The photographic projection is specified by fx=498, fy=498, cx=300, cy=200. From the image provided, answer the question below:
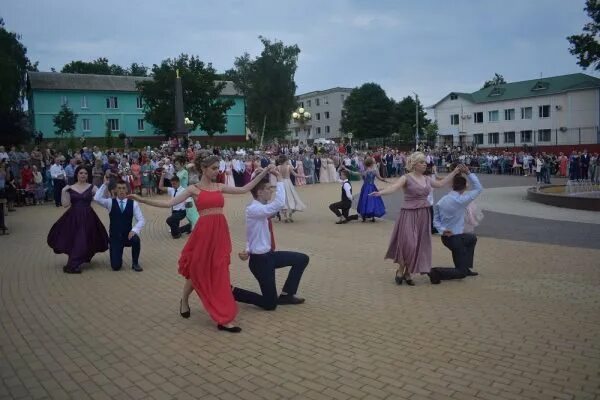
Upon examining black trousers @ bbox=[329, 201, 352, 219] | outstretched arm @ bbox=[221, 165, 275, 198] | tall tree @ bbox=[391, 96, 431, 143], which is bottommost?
black trousers @ bbox=[329, 201, 352, 219]

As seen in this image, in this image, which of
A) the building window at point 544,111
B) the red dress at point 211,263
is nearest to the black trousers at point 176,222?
the red dress at point 211,263

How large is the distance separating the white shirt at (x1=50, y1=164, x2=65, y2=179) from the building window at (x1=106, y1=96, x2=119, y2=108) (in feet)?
151

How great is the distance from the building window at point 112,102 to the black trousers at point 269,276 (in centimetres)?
6339

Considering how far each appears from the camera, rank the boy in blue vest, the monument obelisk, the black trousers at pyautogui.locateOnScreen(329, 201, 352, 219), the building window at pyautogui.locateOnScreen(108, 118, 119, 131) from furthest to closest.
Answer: the building window at pyautogui.locateOnScreen(108, 118, 119, 131), the monument obelisk, the black trousers at pyautogui.locateOnScreen(329, 201, 352, 219), the boy in blue vest

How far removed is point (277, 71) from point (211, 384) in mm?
65004

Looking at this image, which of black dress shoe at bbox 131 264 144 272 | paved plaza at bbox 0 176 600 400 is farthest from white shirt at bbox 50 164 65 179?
black dress shoe at bbox 131 264 144 272

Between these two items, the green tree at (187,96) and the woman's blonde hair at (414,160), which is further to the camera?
the green tree at (187,96)

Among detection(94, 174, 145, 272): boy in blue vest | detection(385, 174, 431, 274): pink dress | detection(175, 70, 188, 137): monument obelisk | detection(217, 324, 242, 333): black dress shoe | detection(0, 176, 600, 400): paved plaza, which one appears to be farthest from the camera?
detection(175, 70, 188, 137): monument obelisk

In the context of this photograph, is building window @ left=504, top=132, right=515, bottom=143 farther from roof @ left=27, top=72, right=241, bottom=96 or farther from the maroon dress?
the maroon dress

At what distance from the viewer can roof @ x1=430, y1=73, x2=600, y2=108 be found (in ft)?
179

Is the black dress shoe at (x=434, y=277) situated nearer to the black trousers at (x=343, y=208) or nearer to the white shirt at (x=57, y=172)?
the black trousers at (x=343, y=208)

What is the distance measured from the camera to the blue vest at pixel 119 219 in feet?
29.3

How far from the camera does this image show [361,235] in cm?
1218

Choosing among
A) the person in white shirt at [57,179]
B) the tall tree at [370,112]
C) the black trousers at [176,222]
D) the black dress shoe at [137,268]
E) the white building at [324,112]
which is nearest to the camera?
the black dress shoe at [137,268]
